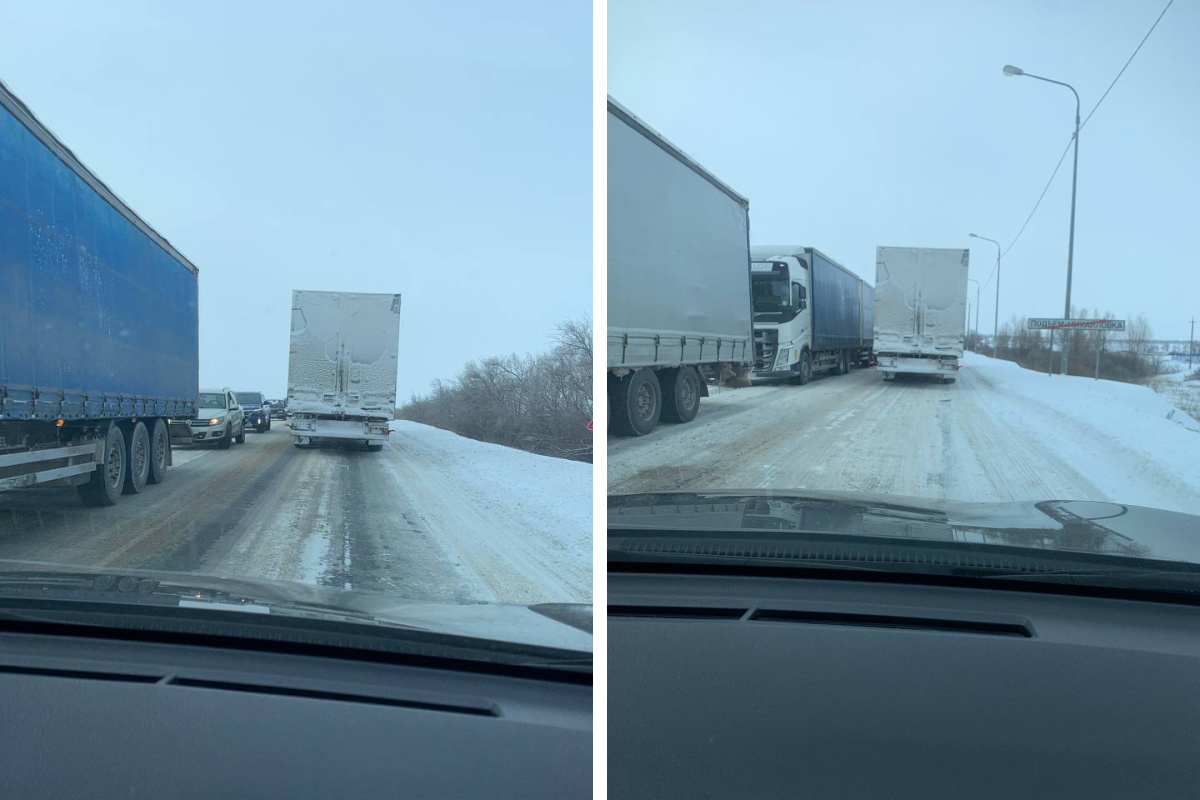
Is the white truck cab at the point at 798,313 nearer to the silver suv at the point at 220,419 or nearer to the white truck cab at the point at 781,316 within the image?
the white truck cab at the point at 781,316

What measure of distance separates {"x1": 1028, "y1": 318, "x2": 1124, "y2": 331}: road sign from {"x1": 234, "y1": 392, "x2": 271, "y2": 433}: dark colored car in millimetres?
18063

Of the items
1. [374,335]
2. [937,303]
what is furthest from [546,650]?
[937,303]

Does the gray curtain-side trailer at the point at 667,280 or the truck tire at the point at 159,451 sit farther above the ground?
the gray curtain-side trailer at the point at 667,280

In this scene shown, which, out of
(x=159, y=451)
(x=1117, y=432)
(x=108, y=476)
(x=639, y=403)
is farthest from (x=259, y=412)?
(x=1117, y=432)

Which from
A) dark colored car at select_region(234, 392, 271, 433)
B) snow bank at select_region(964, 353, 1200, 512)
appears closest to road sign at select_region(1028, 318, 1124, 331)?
snow bank at select_region(964, 353, 1200, 512)

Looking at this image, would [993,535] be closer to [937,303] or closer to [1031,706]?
[1031,706]

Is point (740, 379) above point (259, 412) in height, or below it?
above

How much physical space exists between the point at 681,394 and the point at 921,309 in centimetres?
810

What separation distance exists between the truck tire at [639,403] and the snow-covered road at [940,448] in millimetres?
208

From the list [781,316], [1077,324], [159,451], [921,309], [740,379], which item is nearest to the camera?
[159,451]

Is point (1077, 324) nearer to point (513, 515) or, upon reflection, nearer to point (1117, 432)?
point (1117, 432)

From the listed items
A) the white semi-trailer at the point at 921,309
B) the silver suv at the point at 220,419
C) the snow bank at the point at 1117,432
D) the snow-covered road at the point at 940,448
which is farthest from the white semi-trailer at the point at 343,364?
the snow bank at the point at 1117,432

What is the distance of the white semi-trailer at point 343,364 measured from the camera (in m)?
17.7

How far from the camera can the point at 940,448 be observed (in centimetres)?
1041
